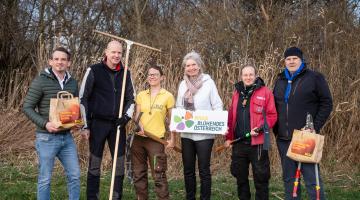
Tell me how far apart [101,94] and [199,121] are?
3.68 feet

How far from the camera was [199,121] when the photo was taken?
5484mm

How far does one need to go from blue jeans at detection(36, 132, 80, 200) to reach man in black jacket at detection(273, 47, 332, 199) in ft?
7.07

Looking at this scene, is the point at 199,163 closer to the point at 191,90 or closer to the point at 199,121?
the point at 199,121

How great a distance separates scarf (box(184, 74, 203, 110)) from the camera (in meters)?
5.58

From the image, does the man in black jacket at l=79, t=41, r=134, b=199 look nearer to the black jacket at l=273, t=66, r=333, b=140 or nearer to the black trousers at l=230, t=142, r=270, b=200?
the black trousers at l=230, t=142, r=270, b=200

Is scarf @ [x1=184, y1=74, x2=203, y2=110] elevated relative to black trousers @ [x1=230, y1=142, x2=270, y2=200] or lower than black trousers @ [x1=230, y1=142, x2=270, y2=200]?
elevated

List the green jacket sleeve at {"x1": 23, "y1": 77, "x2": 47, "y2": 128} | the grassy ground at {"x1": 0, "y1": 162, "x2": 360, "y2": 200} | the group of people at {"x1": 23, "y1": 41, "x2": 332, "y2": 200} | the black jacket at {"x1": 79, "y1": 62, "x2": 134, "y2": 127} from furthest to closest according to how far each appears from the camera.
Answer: the grassy ground at {"x1": 0, "y1": 162, "x2": 360, "y2": 200}
the black jacket at {"x1": 79, "y1": 62, "x2": 134, "y2": 127}
the group of people at {"x1": 23, "y1": 41, "x2": 332, "y2": 200}
the green jacket sleeve at {"x1": 23, "y1": 77, "x2": 47, "y2": 128}

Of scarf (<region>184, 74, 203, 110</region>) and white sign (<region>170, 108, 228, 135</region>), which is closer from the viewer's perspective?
white sign (<region>170, 108, 228, 135</region>)

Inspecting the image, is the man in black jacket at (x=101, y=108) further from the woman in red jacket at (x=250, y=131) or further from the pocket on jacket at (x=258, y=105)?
the pocket on jacket at (x=258, y=105)

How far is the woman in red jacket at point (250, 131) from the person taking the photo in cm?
532

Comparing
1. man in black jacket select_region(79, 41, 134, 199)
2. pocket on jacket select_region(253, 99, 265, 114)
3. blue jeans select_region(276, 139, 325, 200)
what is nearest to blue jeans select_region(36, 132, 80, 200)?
man in black jacket select_region(79, 41, 134, 199)

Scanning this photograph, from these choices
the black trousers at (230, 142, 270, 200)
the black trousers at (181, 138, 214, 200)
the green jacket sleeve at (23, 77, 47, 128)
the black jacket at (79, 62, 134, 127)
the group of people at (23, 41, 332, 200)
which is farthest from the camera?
the black trousers at (181, 138, 214, 200)

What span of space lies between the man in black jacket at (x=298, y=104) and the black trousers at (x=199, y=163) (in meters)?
0.85

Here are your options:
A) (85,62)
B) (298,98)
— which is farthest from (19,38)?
(298,98)
